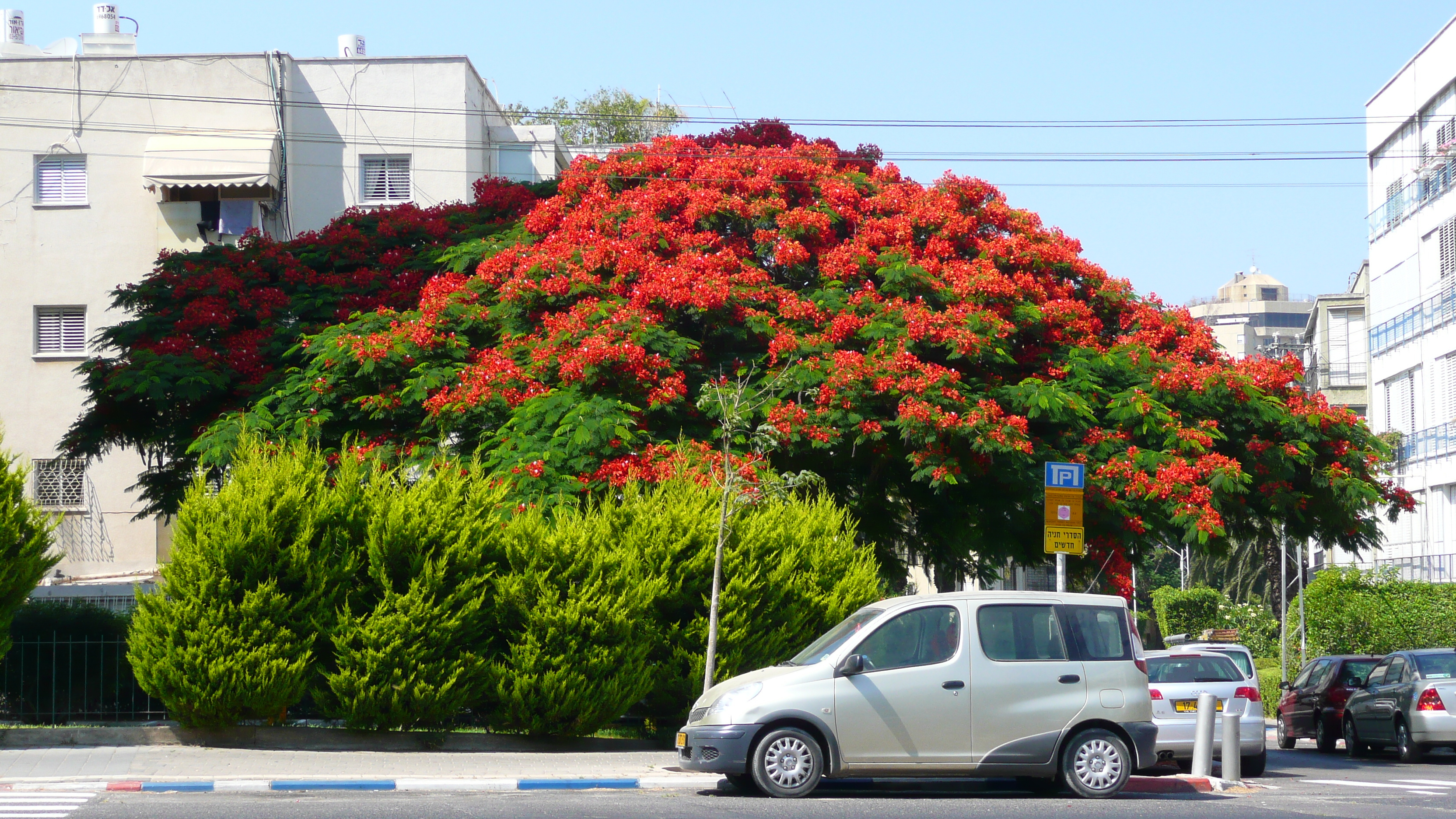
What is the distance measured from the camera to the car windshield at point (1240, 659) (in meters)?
16.4

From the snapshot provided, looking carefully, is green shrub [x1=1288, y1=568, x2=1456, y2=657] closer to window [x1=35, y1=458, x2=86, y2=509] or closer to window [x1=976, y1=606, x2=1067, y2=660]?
window [x1=976, y1=606, x2=1067, y2=660]

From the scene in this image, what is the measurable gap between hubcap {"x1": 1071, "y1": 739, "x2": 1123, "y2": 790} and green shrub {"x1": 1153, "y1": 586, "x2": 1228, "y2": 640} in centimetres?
3824

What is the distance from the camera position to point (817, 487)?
19203mm

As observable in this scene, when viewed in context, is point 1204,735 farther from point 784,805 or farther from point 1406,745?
point 1406,745

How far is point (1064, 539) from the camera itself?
1525 cm

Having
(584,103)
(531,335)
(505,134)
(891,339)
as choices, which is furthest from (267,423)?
(584,103)

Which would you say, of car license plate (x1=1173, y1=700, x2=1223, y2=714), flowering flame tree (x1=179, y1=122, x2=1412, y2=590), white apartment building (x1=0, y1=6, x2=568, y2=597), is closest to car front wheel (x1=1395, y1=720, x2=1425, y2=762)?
flowering flame tree (x1=179, y1=122, x2=1412, y2=590)

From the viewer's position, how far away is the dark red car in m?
20.5

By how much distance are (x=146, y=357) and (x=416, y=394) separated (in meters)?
4.59

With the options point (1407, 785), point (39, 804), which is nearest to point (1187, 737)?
point (1407, 785)

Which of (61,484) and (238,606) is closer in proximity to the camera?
(238,606)

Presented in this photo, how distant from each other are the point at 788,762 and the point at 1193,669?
6083mm

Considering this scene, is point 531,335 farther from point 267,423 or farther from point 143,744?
point 143,744

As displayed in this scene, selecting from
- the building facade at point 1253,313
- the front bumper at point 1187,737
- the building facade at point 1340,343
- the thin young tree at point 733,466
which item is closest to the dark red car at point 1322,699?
the front bumper at point 1187,737
